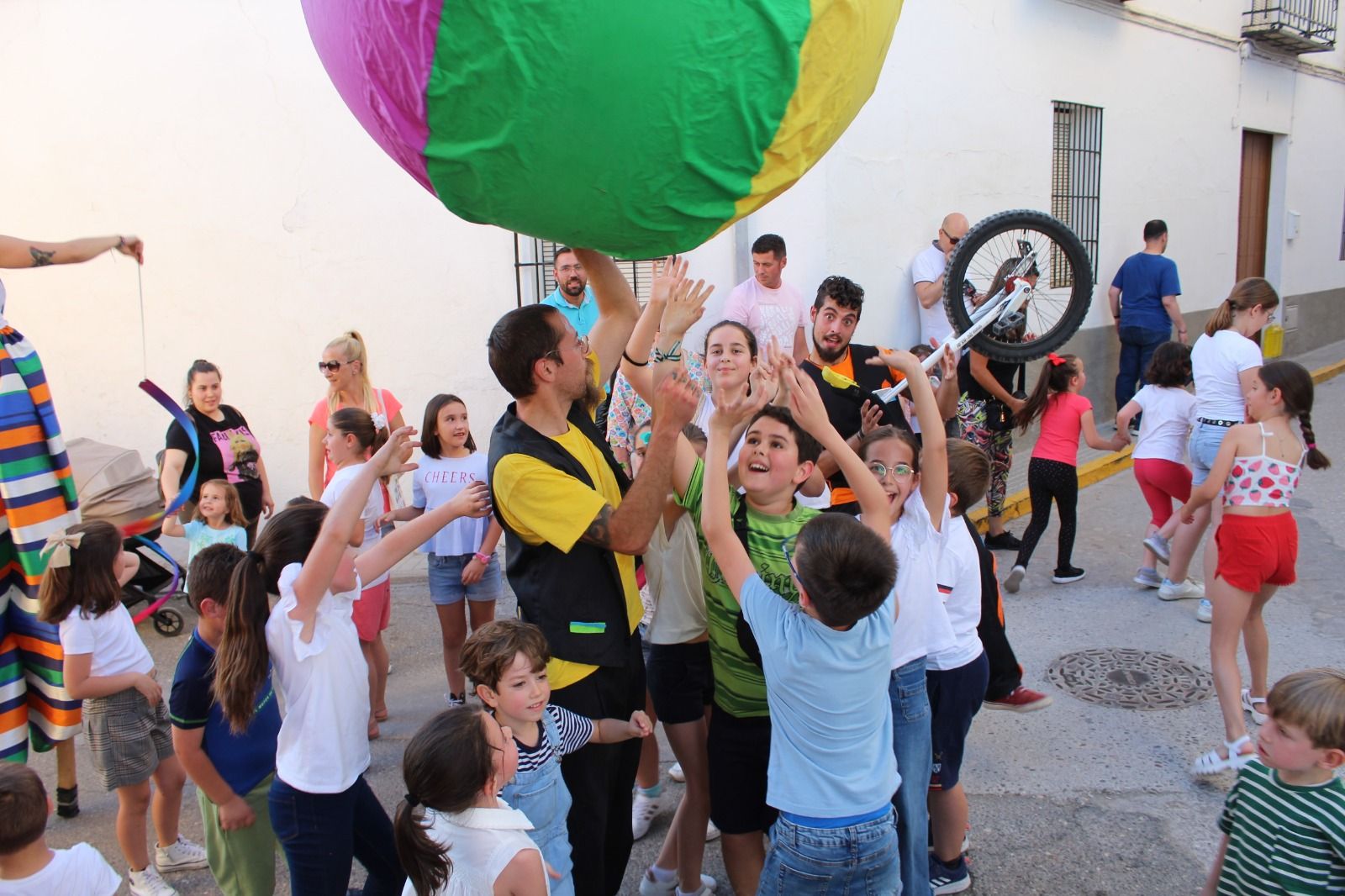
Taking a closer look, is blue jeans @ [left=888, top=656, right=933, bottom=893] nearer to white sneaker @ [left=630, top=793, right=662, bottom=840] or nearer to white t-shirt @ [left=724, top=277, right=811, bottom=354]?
white sneaker @ [left=630, top=793, right=662, bottom=840]

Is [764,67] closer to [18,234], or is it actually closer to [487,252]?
[487,252]

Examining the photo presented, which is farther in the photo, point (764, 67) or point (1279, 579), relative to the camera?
point (1279, 579)

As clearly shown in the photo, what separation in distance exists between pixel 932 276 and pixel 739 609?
18.3ft

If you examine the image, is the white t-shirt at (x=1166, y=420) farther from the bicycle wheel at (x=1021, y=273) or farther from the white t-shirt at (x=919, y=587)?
the white t-shirt at (x=919, y=587)

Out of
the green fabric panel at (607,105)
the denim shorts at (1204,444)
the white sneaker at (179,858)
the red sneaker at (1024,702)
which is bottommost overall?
the white sneaker at (179,858)

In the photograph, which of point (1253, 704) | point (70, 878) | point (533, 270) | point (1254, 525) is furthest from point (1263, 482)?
point (533, 270)

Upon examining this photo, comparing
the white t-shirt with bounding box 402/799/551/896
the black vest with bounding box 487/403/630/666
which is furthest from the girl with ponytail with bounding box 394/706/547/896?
the black vest with bounding box 487/403/630/666

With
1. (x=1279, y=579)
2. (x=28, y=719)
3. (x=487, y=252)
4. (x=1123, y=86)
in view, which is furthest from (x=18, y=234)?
(x=1123, y=86)

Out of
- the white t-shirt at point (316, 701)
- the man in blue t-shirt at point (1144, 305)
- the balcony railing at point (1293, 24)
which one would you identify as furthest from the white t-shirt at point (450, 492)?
the balcony railing at point (1293, 24)

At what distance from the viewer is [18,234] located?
6164 mm

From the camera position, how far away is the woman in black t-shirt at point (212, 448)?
4977mm

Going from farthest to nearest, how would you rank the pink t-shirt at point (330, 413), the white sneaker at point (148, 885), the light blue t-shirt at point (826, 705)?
the pink t-shirt at point (330, 413) < the white sneaker at point (148, 885) < the light blue t-shirt at point (826, 705)

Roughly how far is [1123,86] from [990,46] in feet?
7.60

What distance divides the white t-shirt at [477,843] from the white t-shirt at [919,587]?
119cm
